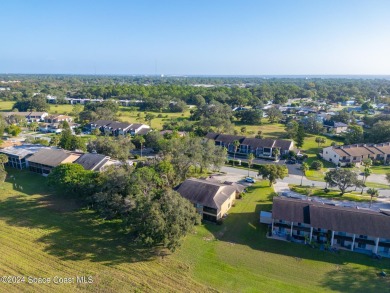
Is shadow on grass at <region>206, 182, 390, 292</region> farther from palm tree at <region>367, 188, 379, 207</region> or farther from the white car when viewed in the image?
palm tree at <region>367, 188, 379, 207</region>

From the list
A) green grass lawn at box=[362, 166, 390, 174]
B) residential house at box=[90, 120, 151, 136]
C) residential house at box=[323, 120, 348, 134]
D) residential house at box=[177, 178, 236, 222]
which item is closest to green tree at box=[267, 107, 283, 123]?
residential house at box=[323, 120, 348, 134]

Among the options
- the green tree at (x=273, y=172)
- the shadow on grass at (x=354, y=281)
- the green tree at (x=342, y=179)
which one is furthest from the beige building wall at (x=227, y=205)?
the green tree at (x=342, y=179)

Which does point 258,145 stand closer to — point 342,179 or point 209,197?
point 342,179

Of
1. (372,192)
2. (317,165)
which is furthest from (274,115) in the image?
(372,192)

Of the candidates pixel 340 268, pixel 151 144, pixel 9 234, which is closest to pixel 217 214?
pixel 340 268

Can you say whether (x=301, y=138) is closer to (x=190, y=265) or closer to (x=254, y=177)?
(x=254, y=177)

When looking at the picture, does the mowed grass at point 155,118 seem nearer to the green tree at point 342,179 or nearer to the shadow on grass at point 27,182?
the shadow on grass at point 27,182

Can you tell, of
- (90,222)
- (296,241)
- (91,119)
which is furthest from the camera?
(91,119)
